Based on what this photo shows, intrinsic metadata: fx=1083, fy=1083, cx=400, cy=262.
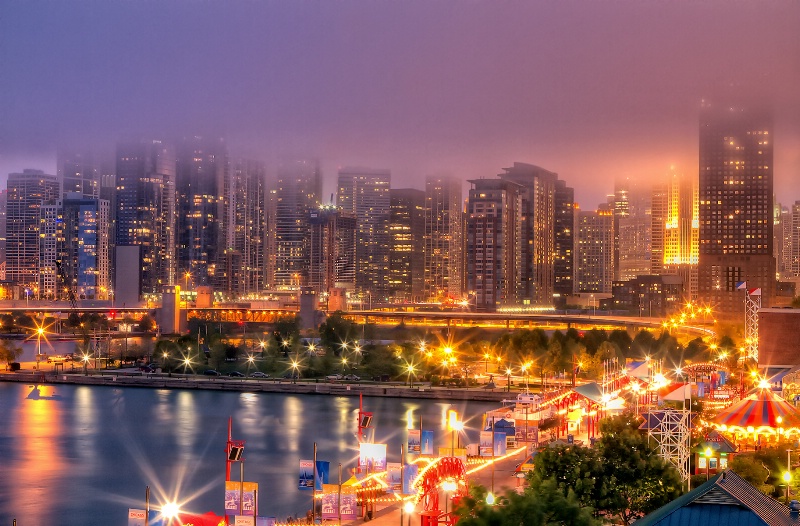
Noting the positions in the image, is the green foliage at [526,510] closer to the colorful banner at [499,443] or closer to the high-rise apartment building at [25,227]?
the colorful banner at [499,443]

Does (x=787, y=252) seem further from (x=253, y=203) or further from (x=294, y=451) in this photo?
(x=294, y=451)

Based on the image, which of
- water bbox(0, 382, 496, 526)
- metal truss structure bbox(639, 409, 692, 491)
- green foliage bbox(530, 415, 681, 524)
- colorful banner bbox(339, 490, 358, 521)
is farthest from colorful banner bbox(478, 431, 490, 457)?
green foliage bbox(530, 415, 681, 524)

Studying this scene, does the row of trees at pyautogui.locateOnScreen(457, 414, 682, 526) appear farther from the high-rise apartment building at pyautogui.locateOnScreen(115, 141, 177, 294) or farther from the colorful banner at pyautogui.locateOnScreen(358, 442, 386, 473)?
the high-rise apartment building at pyautogui.locateOnScreen(115, 141, 177, 294)

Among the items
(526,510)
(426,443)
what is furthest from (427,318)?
(526,510)

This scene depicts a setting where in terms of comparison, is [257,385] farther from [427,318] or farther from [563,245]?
[563,245]

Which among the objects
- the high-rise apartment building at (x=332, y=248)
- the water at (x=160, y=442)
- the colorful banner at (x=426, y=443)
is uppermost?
the high-rise apartment building at (x=332, y=248)

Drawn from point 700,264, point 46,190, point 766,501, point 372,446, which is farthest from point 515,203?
point 766,501

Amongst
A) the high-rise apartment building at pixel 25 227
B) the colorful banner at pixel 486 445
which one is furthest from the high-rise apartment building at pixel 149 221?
the colorful banner at pixel 486 445
